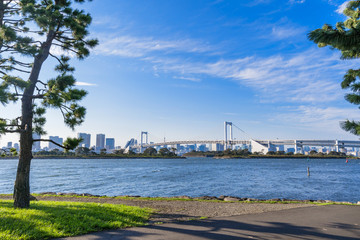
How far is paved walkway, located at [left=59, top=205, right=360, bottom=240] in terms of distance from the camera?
452 centimetres

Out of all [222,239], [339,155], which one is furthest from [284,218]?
[339,155]

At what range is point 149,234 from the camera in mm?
4684

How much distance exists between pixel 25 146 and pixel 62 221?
2.71m

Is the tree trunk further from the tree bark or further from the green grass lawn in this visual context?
the green grass lawn

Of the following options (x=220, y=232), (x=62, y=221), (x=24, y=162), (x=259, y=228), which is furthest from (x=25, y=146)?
(x=259, y=228)

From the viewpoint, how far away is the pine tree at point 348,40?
3.46 metres

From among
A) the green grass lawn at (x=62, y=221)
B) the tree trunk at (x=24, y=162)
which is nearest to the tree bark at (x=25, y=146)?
the tree trunk at (x=24, y=162)

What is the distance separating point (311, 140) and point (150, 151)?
7356 cm

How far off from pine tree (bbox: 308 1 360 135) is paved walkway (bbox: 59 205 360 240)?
6.87 ft

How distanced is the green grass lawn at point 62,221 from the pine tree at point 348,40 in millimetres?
5017

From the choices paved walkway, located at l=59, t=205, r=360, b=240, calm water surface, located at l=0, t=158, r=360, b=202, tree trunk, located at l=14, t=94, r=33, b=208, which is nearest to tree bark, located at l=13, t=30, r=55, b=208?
tree trunk, located at l=14, t=94, r=33, b=208

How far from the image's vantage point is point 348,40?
11.5 ft

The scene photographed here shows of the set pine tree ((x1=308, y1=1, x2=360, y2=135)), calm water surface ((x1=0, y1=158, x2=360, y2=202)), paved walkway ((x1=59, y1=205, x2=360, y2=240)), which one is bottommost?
calm water surface ((x1=0, y1=158, x2=360, y2=202))

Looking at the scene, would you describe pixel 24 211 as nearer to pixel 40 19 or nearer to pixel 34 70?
pixel 34 70
